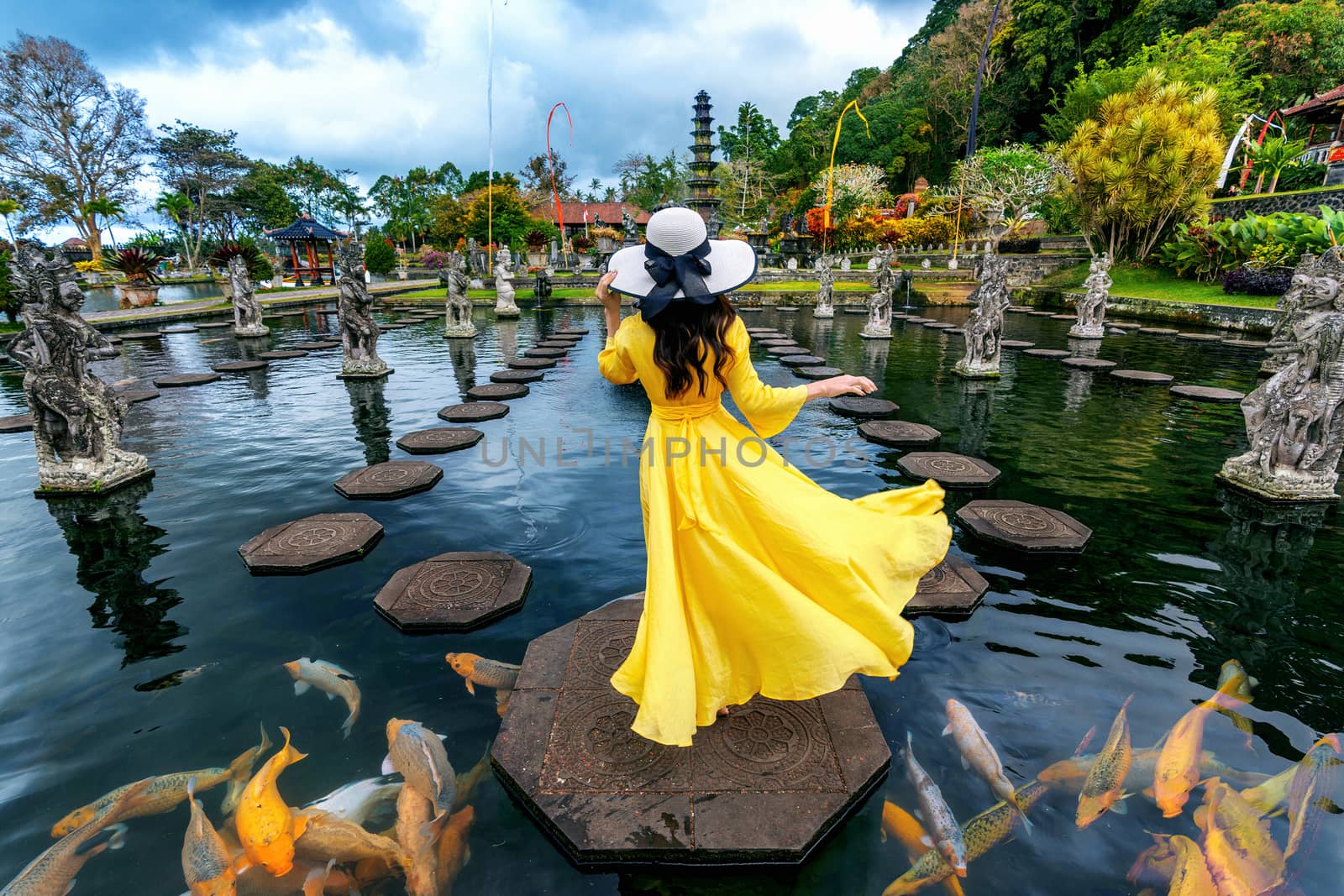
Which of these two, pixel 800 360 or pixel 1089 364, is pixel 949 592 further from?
pixel 1089 364

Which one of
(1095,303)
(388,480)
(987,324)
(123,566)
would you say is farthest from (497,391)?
(1095,303)

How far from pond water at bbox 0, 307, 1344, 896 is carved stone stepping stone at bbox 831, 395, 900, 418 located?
0.56m

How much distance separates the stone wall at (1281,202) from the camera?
19.6m

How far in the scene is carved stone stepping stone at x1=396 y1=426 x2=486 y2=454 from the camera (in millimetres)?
7027

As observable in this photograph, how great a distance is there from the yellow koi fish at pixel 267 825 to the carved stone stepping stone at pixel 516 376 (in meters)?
8.61

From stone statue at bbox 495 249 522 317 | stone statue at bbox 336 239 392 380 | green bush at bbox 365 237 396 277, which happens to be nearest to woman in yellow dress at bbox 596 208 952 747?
stone statue at bbox 336 239 392 380

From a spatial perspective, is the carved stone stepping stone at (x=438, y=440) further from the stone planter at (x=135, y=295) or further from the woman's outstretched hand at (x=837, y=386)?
the stone planter at (x=135, y=295)

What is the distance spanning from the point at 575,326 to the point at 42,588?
15858 mm

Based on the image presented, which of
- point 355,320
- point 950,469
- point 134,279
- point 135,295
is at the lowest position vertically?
point 950,469

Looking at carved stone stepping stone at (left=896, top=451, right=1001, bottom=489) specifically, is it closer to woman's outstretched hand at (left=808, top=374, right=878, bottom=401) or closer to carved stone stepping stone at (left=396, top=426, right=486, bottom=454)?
woman's outstretched hand at (left=808, top=374, right=878, bottom=401)

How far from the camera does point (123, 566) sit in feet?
14.7

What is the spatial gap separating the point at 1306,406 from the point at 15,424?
A: 1493 centimetres

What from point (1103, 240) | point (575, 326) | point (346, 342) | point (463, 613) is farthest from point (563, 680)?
point (1103, 240)

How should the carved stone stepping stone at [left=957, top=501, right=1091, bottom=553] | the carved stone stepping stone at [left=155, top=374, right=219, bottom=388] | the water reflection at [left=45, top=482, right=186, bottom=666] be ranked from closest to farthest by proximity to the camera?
the water reflection at [left=45, top=482, right=186, bottom=666] < the carved stone stepping stone at [left=957, top=501, right=1091, bottom=553] < the carved stone stepping stone at [left=155, top=374, right=219, bottom=388]
